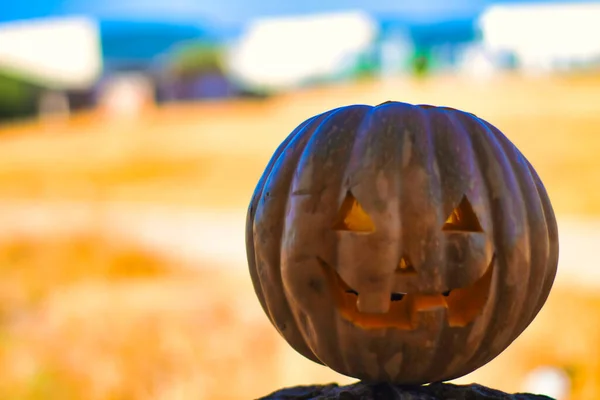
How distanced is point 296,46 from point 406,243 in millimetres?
38994

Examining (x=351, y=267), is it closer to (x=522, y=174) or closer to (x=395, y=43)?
(x=522, y=174)

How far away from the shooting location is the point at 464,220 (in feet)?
5.18

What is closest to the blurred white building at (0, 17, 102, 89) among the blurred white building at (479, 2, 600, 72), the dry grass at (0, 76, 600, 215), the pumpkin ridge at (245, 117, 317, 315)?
the dry grass at (0, 76, 600, 215)

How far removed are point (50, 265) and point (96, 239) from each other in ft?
4.44

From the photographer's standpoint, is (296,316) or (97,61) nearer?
(296,316)

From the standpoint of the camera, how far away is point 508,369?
4137 mm

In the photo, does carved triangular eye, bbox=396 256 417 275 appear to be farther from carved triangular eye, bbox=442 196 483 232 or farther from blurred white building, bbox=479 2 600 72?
blurred white building, bbox=479 2 600 72

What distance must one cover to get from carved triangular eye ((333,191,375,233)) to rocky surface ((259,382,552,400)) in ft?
1.38

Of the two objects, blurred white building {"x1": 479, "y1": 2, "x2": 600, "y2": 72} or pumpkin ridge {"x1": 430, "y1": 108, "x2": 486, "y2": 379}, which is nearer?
pumpkin ridge {"x1": 430, "y1": 108, "x2": 486, "y2": 379}

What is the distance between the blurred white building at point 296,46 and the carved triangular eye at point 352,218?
36.2 metres

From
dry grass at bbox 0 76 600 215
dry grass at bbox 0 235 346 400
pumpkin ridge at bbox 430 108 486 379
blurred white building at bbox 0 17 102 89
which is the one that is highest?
blurred white building at bbox 0 17 102 89

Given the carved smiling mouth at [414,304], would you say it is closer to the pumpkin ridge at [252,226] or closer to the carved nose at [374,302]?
the carved nose at [374,302]

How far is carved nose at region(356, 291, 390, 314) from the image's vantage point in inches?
59.9

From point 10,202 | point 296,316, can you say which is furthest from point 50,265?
point 296,316
